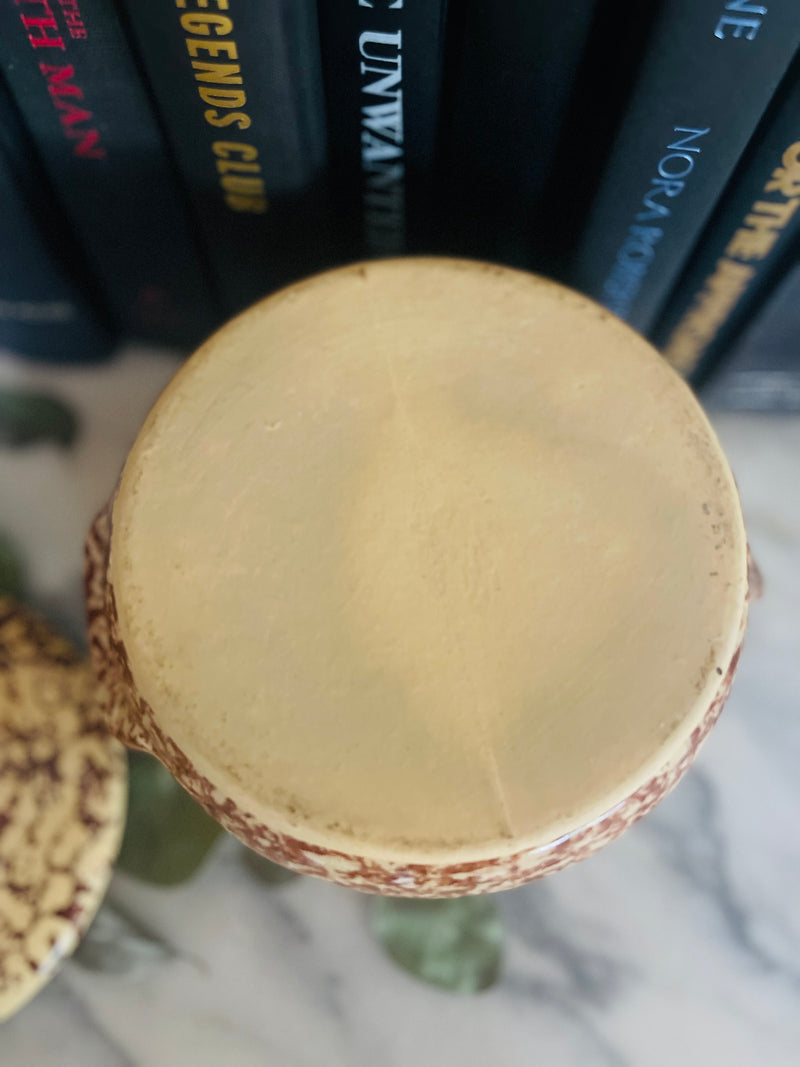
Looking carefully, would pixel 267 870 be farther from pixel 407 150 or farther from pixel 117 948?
pixel 407 150

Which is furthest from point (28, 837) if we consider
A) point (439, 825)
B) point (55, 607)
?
point (439, 825)

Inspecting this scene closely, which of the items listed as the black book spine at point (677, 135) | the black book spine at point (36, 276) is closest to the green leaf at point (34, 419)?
the black book spine at point (36, 276)

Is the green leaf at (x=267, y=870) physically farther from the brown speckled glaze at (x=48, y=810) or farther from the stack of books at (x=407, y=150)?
the stack of books at (x=407, y=150)

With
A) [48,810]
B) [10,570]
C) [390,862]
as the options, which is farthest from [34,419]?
[390,862]

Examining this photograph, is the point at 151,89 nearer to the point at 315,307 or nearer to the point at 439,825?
the point at 315,307

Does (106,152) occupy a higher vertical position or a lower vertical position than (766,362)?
higher
